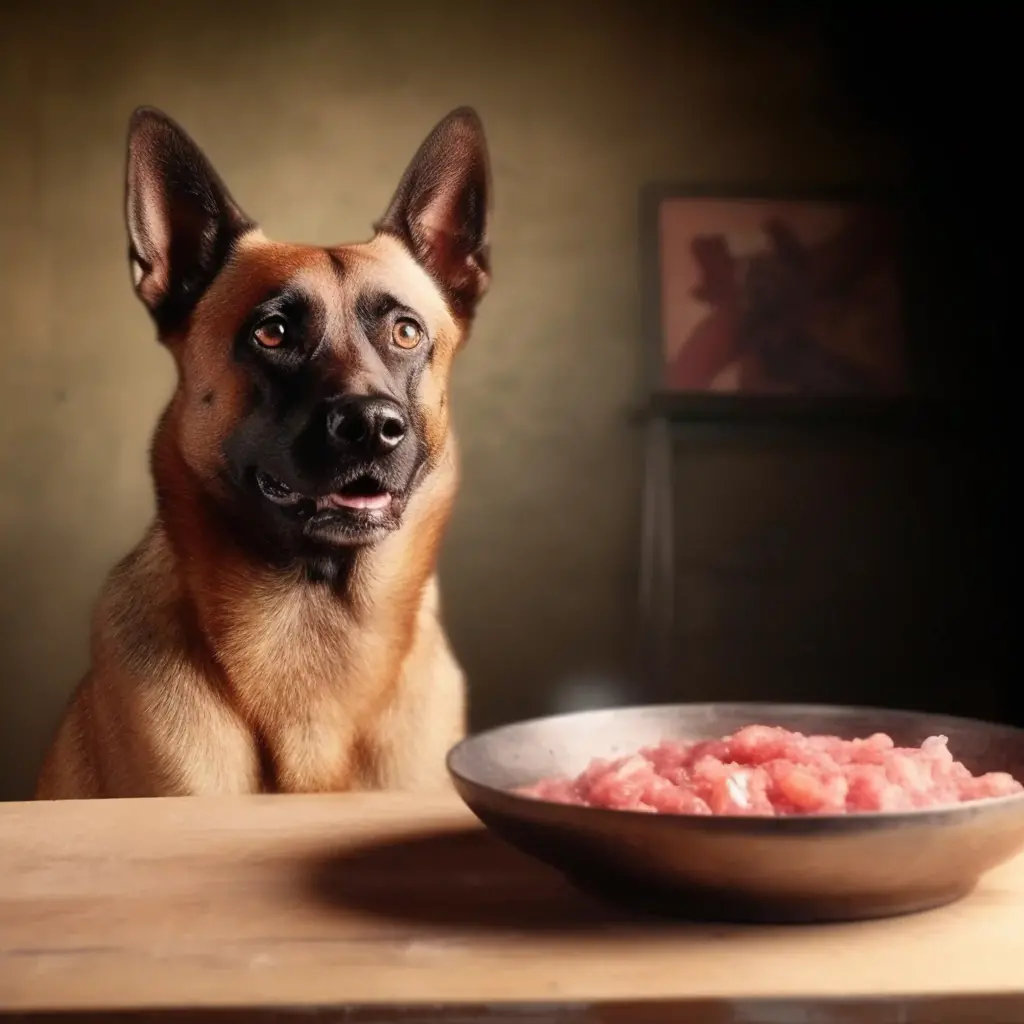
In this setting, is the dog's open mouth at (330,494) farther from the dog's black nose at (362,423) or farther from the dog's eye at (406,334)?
the dog's eye at (406,334)

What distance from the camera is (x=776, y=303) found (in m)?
1.97

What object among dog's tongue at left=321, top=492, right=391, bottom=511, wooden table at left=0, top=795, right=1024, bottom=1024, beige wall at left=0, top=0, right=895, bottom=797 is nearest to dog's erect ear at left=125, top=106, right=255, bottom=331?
beige wall at left=0, top=0, right=895, bottom=797

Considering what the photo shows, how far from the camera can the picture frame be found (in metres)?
1.94

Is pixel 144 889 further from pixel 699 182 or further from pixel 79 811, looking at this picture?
pixel 699 182

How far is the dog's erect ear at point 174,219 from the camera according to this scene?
169cm

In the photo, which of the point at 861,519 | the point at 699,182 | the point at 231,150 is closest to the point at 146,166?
the point at 231,150

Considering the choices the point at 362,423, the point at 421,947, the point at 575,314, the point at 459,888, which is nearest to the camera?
the point at 421,947

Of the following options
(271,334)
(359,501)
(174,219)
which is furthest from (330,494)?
(174,219)

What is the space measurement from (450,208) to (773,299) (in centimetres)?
57

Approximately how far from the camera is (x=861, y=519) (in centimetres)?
203

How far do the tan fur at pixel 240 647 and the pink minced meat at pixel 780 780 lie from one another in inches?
33.9

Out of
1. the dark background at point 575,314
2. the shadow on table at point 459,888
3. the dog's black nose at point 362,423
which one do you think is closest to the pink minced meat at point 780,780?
the shadow on table at point 459,888

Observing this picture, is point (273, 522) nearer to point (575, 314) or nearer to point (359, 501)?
point (359, 501)

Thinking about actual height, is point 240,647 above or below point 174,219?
below
